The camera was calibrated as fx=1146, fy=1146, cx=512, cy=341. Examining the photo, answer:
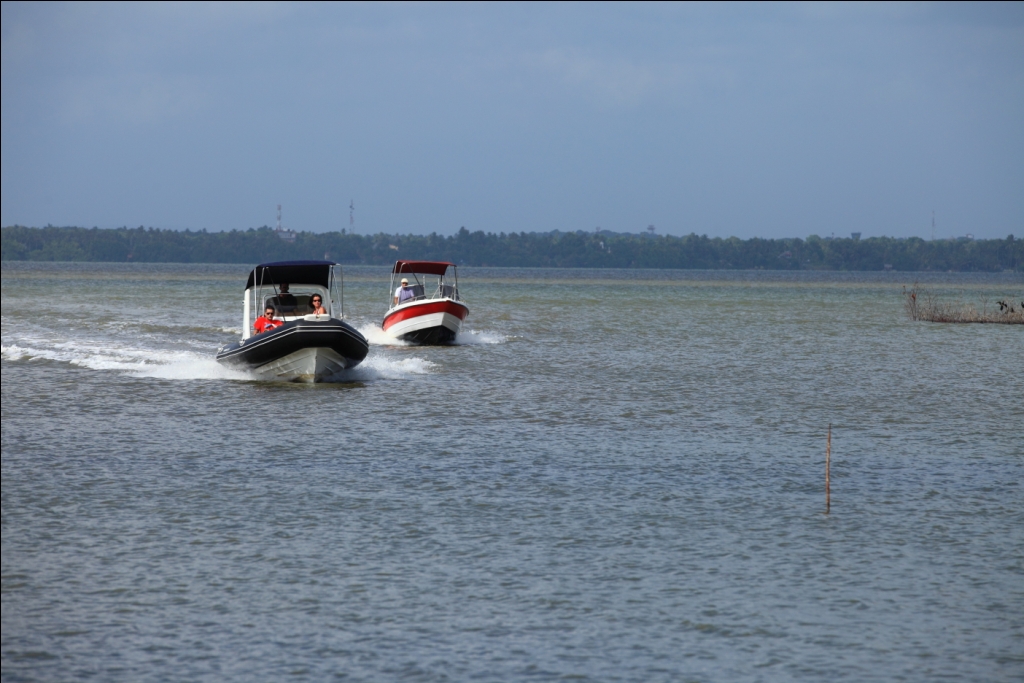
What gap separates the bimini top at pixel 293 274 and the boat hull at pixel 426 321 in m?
6.05

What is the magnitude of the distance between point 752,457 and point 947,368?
565 inches

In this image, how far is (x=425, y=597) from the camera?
8453 millimetres

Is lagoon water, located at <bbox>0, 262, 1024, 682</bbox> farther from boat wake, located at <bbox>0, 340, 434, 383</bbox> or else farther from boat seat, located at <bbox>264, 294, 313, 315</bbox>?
boat seat, located at <bbox>264, 294, 313, 315</bbox>

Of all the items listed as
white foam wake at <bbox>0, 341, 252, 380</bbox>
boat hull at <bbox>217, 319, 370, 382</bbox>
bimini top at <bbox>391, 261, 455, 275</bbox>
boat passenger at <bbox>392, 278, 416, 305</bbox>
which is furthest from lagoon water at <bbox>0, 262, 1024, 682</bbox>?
bimini top at <bbox>391, 261, 455, 275</bbox>

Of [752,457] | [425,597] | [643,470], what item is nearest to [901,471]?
[752,457]

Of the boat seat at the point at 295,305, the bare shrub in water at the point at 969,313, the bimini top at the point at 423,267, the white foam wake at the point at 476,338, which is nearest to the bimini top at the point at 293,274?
the boat seat at the point at 295,305

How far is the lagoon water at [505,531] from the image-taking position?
24.5ft

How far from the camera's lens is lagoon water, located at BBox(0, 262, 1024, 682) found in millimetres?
7457

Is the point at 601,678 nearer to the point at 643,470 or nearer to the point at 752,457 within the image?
the point at 643,470

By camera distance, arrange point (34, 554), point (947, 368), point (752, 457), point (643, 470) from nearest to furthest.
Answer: point (34, 554)
point (643, 470)
point (752, 457)
point (947, 368)

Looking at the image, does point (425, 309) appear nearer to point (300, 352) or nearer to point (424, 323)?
point (424, 323)

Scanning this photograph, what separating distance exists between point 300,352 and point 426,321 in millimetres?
9422

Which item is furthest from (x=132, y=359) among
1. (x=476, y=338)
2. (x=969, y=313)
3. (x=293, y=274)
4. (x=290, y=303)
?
(x=969, y=313)

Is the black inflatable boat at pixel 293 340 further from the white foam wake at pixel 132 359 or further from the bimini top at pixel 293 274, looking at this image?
the white foam wake at pixel 132 359
